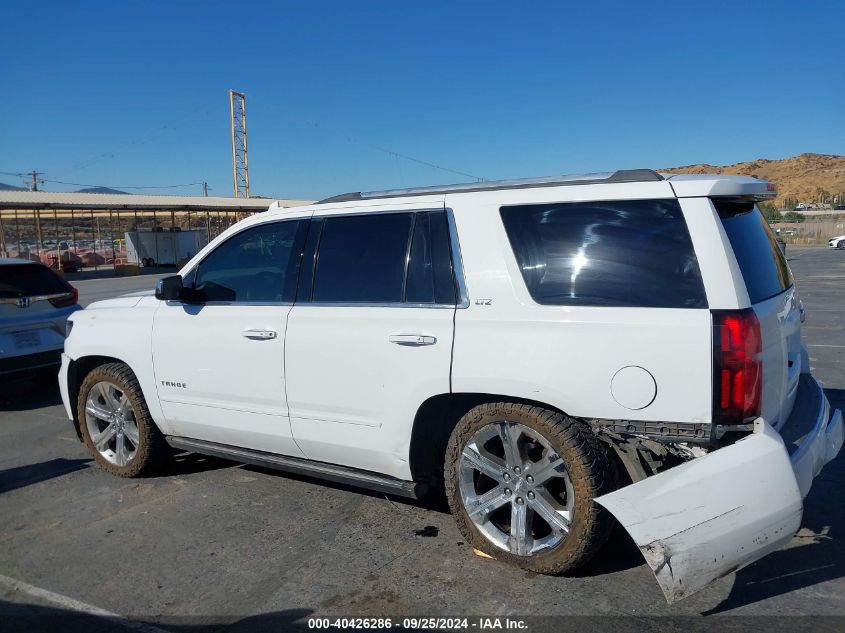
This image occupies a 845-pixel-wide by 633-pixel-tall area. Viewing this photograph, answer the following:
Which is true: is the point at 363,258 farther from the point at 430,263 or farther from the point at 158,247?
the point at 158,247

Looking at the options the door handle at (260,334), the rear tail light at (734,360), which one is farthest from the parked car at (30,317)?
the rear tail light at (734,360)

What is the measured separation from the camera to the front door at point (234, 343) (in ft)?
14.0

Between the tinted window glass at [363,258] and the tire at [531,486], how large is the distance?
91 centimetres

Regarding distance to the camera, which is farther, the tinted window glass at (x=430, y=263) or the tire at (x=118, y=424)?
the tire at (x=118, y=424)

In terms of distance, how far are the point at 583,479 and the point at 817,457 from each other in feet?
3.59

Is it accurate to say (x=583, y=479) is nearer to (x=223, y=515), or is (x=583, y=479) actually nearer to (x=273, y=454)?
(x=273, y=454)

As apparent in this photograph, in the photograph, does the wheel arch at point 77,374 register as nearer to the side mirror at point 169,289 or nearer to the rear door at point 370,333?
the side mirror at point 169,289

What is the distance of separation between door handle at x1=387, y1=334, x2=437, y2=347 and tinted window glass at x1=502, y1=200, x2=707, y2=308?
1.92 ft

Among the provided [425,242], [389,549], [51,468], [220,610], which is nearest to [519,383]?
[425,242]

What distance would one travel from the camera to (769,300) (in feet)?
11.0

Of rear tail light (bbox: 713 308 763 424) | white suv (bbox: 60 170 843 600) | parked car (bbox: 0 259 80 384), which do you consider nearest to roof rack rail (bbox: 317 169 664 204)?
white suv (bbox: 60 170 843 600)

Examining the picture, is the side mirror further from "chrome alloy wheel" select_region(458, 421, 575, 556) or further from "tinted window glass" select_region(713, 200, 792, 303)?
"tinted window glass" select_region(713, 200, 792, 303)

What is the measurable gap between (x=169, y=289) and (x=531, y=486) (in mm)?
2701

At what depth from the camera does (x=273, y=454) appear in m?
4.41
